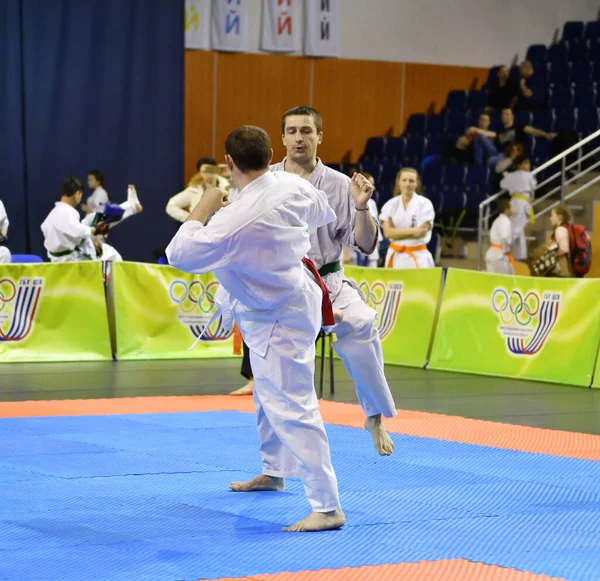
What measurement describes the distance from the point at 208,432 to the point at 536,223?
10.4m

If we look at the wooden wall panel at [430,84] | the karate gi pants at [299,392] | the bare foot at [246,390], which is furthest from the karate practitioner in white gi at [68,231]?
the wooden wall panel at [430,84]

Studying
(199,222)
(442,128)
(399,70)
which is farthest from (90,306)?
(399,70)

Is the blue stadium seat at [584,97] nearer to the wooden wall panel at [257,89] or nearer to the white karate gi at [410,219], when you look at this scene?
the wooden wall panel at [257,89]

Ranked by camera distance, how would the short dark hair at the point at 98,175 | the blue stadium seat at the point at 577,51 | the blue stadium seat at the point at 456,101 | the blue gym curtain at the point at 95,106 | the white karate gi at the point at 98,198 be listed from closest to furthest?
the blue gym curtain at the point at 95,106 → the short dark hair at the point at 98,175 → the white karate gi at the point at 98,198 → the blue stadium seat at the point at 577,51 → the blue stadium seat at the point at 456,101

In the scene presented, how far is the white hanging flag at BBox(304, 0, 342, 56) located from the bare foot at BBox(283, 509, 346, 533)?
50.4 feet

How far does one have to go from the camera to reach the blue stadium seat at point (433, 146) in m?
17.9

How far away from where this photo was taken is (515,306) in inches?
378

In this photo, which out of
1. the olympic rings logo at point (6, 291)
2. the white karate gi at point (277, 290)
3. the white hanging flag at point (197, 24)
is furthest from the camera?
the white hanging flag at point (197, 24)

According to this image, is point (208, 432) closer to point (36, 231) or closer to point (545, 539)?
point (545, 539)

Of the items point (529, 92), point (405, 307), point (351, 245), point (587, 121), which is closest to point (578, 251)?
point (405, 307)

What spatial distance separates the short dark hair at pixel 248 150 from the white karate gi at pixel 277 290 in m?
0.06

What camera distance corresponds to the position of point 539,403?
802 cm

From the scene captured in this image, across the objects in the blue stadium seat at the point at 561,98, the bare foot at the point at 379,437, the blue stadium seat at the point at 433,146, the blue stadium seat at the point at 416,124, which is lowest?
the bare foot at the point at 379,437

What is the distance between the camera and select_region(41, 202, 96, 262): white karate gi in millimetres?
11125
